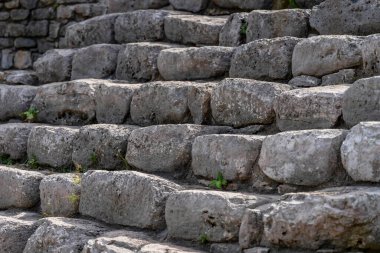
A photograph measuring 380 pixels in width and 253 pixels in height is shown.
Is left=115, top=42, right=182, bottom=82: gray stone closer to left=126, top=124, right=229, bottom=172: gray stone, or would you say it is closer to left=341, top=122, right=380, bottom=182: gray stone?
left=126, top=124, right=229, bottom=172: gray stone

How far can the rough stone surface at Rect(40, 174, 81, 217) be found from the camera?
184 inches

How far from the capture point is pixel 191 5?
20.4 ft

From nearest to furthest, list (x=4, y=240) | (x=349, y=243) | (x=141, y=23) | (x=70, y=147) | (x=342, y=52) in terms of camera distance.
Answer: (x=349, y=243), (x=342, y=52), (x=4, y=240), (x=70, y=147), (x=141, y=23)

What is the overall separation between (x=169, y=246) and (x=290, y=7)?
2486 mm

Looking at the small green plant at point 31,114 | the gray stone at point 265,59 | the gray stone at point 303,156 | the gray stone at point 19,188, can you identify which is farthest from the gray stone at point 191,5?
the gray stone at point 303,156

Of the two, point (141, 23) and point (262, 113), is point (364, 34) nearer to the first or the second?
point (262, 113)

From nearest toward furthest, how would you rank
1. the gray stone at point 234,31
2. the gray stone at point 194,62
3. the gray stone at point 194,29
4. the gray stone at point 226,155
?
the gray stone at point 226,155
the gray stone at point 194,62
the gray stone at point 234,31
the gray stone at point 194,29

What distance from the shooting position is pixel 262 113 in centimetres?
436

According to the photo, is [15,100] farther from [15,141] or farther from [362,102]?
[362,102]

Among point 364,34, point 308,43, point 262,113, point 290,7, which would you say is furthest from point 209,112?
point 290,7

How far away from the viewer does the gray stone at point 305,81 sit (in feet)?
14.5

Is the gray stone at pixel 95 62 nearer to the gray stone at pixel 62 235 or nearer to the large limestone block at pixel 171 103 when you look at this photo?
the large limestone block at pixel 171 103

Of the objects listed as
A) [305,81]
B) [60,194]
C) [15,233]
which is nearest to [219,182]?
[305,81]

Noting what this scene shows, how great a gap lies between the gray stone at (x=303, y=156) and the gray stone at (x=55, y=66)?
8.52ft
